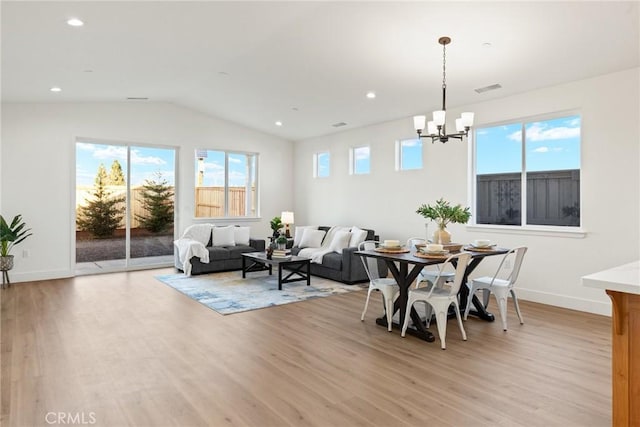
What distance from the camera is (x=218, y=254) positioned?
7332 mm

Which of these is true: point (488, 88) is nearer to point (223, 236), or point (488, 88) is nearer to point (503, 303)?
point (503, 303)

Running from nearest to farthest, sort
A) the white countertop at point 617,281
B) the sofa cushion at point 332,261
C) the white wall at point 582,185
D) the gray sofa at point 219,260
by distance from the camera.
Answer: the white countertop at point 617,281
the white wall at point 582,185
the sofa cushion at point 332,261
the gray sofa at point 219,260

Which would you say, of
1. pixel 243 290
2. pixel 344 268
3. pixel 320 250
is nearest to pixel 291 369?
pixel 243 290

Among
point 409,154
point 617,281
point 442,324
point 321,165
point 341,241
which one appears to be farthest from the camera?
point 321,165

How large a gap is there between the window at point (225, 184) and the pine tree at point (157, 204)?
0.58 meters

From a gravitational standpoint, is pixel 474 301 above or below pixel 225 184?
below

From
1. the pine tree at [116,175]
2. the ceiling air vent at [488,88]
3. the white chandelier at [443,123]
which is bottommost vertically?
the pine tree at [116,175]

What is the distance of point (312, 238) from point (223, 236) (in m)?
1.79

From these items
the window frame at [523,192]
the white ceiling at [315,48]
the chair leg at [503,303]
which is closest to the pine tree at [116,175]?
the white ceiling at [315,48]

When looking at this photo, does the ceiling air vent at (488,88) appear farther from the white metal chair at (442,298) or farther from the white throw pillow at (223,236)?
the white throw pillow at (223,236)

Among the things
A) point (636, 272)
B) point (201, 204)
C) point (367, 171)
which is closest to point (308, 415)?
point (636, 272)

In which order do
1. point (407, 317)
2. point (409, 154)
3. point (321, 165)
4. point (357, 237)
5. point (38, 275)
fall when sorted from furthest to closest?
1. point (321, 165)
2. point (409, 154)
3. point (357, 237)
4. point (38, 275)
5. point (407, 317)

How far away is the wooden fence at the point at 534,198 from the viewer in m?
5.08

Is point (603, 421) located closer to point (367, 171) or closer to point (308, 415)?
point (308, 415)
